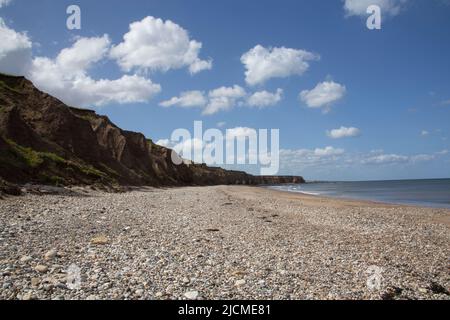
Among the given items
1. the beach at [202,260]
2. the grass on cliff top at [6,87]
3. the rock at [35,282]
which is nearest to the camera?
the rock at [35,282]

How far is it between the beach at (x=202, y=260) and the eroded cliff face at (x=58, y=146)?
14.2 meters

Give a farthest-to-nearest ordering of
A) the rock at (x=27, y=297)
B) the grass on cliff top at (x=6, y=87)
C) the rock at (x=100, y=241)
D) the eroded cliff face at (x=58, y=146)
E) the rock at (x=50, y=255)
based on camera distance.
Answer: the grass on cliff top at (x=6, y=87)
the eroded cliff face at (x=58, y=146)
the rock at (x=100, y=241)
the rock at (x=50, y=255)
the rock at (x=27, y=297)

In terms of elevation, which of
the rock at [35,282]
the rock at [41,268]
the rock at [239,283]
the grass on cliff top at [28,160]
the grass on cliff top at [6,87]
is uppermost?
the grass on cliff top at [6,87]

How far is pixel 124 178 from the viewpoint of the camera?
Answer: 50250 millimetres

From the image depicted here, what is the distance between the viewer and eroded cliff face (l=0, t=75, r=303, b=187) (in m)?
Answer: 27.8

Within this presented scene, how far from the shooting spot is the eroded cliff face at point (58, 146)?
91.0 feet

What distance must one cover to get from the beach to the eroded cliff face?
14.2 metres

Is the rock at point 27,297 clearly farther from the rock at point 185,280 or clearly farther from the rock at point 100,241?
the rock at point 100,241

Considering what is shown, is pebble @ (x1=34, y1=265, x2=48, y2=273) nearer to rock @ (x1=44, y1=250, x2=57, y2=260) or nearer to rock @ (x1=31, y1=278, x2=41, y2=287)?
rock @ (x1=31, y1=278, x2=41, y2=287)

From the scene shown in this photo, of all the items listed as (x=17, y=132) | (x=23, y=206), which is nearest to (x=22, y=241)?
(x=23, y=206)

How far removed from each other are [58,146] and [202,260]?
120 ft

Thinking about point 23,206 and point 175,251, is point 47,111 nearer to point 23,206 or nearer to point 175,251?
point 23,206

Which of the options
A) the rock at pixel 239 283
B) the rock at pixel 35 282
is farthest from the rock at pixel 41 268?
the rock at pixel 239 283
